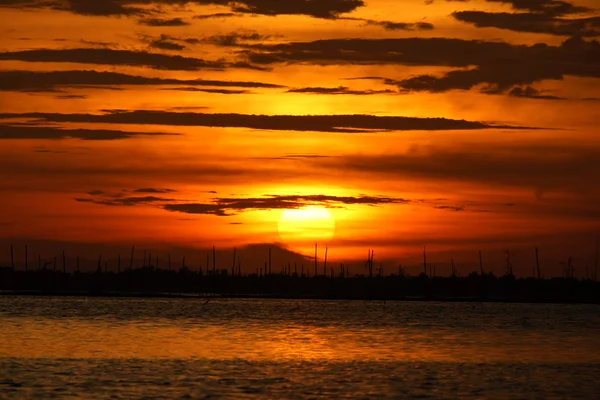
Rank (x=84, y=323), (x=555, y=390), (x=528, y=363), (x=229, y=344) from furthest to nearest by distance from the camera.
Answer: (x=84, y=323), (x=229, y=344), (x=528, y=363), (x=555, y=390)

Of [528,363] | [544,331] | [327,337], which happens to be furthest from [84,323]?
[528,363]

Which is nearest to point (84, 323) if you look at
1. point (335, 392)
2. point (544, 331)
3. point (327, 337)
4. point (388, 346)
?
point (327, 337)

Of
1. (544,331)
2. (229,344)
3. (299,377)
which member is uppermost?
(299,377)

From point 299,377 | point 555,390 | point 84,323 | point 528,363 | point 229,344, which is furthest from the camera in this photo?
point 84,323

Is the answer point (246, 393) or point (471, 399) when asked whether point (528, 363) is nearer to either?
point (471, 399)

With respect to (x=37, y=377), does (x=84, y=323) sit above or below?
below

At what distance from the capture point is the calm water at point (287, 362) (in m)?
60.8

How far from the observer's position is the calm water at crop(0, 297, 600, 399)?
200 ft

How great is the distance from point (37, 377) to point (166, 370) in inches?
394

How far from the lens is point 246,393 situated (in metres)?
58.5

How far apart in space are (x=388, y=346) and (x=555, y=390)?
36680 mm

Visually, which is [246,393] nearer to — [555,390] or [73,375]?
[73,375]

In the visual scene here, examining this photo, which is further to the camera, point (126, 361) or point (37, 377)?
point (126, 361)

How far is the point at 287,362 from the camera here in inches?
3157
